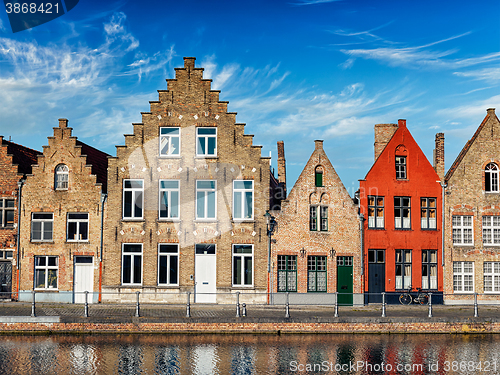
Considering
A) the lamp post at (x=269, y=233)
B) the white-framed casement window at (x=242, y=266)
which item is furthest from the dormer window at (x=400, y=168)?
the white-framed casement window at (x=242, y=266)

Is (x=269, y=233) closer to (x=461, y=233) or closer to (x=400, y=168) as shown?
(x=400, y=168)

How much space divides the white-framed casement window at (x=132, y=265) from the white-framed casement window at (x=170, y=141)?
5.33m

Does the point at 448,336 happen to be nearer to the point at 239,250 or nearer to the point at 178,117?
the point at 239,250

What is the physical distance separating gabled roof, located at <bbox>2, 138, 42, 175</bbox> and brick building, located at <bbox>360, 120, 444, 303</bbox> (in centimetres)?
1954

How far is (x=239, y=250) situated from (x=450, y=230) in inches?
468

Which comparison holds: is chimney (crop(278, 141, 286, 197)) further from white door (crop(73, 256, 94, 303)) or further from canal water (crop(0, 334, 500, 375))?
canal water (crop(0, 334, 500, 375))

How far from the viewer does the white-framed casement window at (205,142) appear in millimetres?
27312

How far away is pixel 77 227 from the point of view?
89.0ft

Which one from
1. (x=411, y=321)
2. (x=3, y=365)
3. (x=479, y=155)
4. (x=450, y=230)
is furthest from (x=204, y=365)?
(x=479, y=155)

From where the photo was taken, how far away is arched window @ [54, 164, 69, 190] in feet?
89.8

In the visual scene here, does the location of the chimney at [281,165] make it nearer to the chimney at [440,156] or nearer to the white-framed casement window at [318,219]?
the white-framed casement window at [318,219]

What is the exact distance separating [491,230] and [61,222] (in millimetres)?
23793

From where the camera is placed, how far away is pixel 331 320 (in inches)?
818

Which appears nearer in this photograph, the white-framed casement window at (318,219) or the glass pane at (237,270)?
the glass pane at (237,270)
